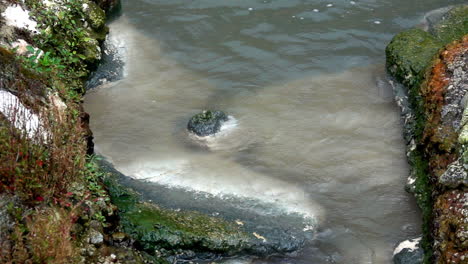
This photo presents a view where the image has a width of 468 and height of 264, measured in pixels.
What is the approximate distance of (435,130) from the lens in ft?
24.3

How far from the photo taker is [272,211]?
7.33 metres

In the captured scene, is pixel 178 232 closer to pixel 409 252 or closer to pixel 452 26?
pixel 409 252

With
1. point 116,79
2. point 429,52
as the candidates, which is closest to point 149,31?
point 116,79

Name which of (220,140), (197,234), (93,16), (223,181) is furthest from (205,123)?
(93,16)

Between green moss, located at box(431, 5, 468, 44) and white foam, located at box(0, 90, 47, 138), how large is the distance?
7969 millimetres

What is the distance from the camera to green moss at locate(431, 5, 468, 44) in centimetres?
1068

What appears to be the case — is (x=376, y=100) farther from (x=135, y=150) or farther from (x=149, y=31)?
(x=149, y=31)

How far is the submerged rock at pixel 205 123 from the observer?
8.90 m

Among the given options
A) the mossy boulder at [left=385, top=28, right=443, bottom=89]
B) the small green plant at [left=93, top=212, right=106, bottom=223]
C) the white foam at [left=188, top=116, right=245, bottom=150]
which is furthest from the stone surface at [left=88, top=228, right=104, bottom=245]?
the mossy boulder at [left=385, top=28, right=443, bottom=89]

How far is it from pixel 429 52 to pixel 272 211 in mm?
4504

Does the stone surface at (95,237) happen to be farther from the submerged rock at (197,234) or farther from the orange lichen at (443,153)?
the orange lichen at (443,153)

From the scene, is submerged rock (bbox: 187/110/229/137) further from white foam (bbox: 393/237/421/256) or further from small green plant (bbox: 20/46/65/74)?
white foam (bbox: 393/237/421/256)

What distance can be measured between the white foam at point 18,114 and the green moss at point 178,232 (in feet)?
5.55

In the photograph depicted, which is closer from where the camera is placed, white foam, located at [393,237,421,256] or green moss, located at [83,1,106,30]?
white foam, located at [393,237,421,256]
